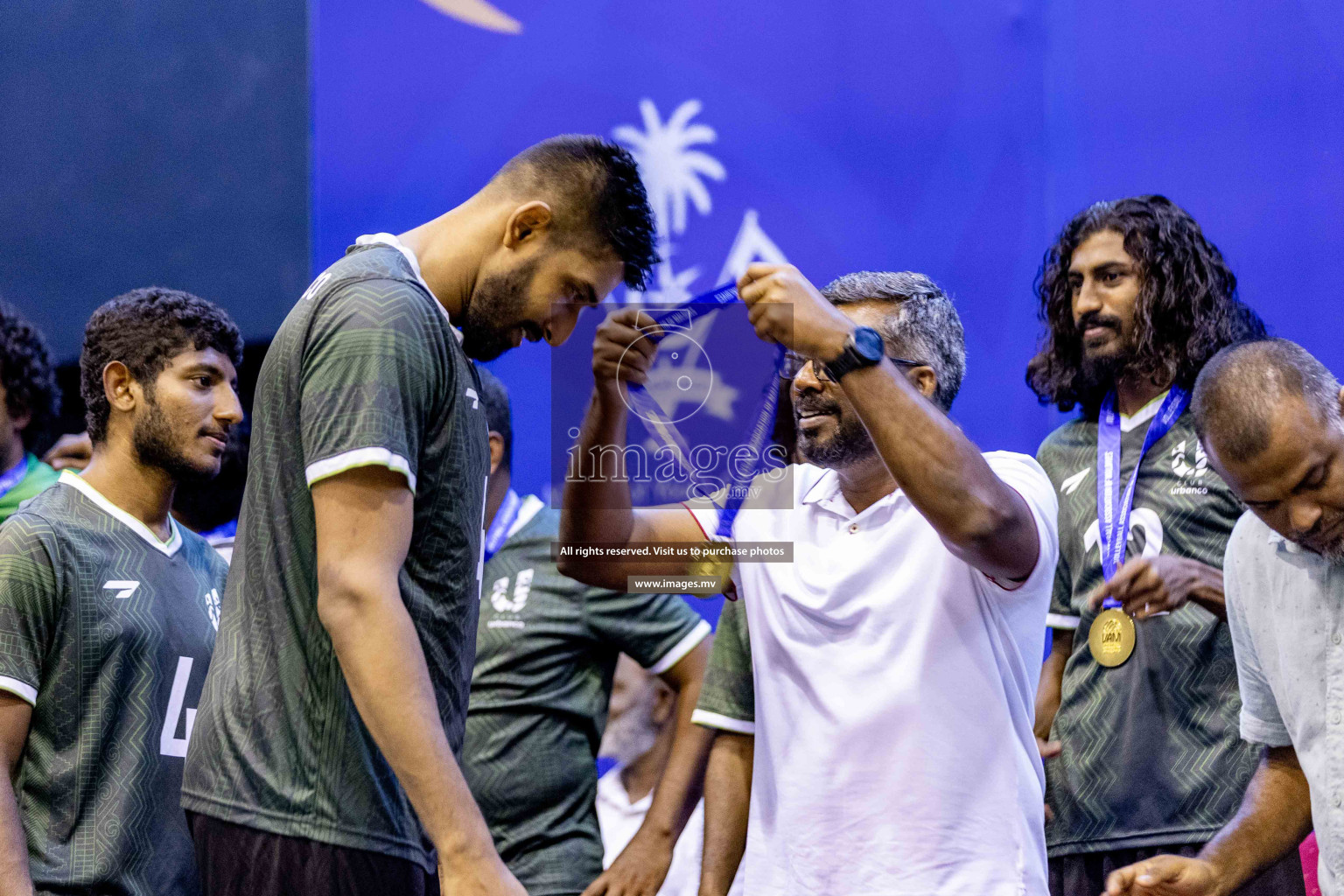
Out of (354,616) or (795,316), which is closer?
(354,616)

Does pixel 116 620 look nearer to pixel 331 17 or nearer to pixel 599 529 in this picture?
pixel 599 529

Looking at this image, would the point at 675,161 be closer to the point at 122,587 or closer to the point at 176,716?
the point at 122,587

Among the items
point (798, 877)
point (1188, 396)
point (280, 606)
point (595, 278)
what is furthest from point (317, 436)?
point (1188, 396)

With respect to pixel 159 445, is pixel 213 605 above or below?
below

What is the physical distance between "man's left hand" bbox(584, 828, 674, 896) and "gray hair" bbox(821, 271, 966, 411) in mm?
1118

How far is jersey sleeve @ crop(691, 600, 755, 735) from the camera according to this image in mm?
2398

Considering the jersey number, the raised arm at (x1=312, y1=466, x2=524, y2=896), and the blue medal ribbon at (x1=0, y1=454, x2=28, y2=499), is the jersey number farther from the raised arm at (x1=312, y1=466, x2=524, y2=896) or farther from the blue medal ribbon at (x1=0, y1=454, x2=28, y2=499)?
the blue medal ribbon at (x1=0, y1=454, x2=28, y2=499)

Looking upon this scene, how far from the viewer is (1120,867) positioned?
280 cm

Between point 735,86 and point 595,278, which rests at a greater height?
point 735,86

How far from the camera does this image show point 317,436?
1746mm

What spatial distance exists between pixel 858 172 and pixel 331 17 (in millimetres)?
1846

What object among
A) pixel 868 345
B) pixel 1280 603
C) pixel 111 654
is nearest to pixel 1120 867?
pixel 1280 603

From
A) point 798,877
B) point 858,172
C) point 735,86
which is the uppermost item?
point 735,86

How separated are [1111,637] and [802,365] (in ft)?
3.55
